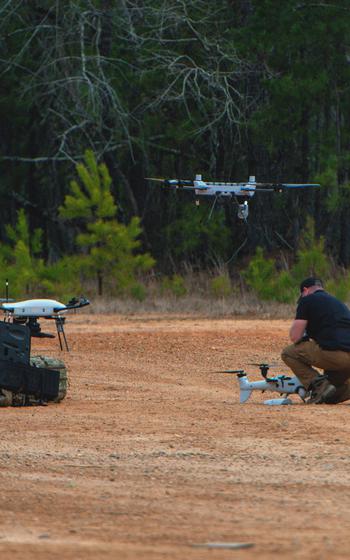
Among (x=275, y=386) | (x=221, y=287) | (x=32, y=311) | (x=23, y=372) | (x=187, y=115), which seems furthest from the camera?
(x=187, y=115)

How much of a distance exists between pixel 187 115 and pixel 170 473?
2506 centimetres

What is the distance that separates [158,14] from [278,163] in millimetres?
4287

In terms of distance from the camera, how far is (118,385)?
56.0ft

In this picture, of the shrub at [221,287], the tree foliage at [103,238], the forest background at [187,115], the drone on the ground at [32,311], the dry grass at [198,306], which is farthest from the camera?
the forest background at [187,115]

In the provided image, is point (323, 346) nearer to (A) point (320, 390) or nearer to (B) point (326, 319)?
(B) point (326, 319)

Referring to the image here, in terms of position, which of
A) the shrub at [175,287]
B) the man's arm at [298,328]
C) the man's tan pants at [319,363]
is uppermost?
the man's arm at [298,328]

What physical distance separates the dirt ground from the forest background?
49.4 feet

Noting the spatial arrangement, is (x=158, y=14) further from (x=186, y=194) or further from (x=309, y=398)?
(x=309, y=398)

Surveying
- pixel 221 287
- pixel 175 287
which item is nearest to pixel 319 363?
pixel 221 287

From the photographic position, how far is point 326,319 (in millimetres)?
14789

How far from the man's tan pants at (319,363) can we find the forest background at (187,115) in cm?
1459

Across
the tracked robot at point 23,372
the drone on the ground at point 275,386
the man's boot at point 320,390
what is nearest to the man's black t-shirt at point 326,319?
the man's boot at point 320,390

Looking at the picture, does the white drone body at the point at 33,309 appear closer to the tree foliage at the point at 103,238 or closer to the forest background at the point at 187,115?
the tree foliage at the point at 103,238

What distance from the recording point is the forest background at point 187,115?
1261 inches
